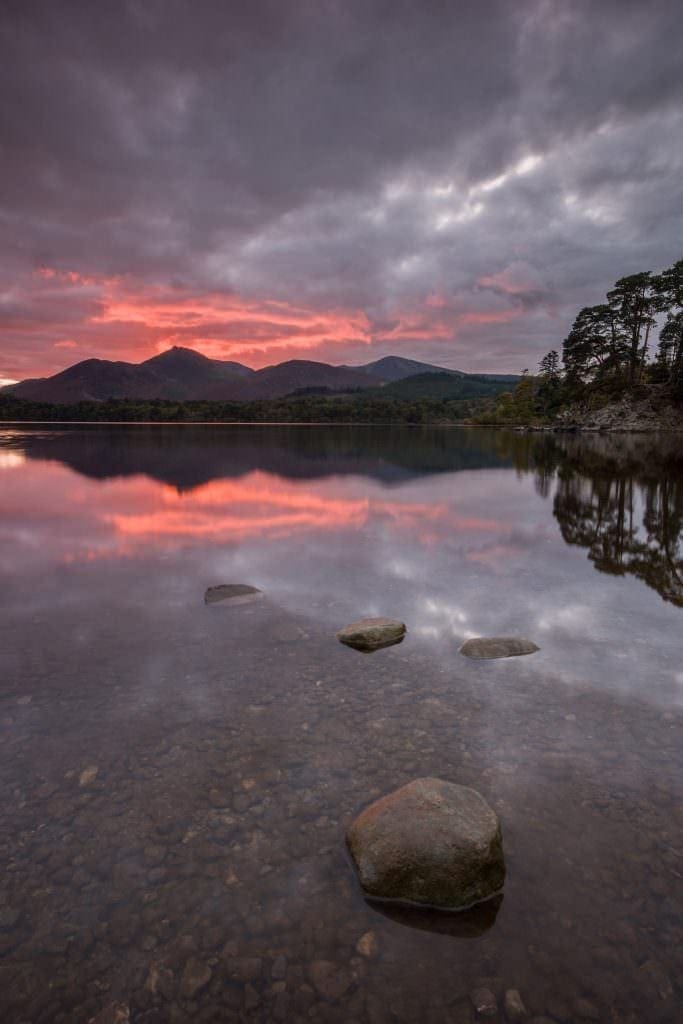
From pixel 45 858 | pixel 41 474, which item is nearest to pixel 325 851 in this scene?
pixel 45 858

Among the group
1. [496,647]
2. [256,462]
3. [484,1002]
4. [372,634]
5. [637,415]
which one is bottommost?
[484,1002]

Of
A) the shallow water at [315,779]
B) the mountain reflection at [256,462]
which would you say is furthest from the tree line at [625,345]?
the shallow water at [315,779]

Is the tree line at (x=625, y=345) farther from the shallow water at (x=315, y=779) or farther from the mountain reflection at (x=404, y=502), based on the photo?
the shallow water at (x=315, y=779)

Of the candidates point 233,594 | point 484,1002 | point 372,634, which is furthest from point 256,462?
point 484,1002

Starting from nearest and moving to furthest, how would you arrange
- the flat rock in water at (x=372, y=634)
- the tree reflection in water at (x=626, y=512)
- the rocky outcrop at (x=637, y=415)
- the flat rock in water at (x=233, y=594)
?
1. the flat rock in water at (x=372, y=634)
2. the flat rock in water at (x=233, y=594)
3. the tree reflection in water at (x=626, y=512)
4. the rocky outcrop at (x=637, y=415)

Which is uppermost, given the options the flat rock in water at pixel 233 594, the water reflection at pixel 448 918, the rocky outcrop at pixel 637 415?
the rocky outcrop at pixel 637 415

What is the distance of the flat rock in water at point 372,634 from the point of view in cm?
1246

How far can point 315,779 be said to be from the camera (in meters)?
7.88

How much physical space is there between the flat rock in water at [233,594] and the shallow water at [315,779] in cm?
59

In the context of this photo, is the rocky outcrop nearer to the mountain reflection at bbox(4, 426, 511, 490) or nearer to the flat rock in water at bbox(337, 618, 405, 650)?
the mountain reflection at bbox(4, 426, 511, 490)

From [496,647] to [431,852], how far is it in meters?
6.69

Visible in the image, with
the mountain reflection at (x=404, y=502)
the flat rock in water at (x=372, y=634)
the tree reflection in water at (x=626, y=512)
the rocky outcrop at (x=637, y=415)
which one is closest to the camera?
the flat rock in water at (x=372, y=634)

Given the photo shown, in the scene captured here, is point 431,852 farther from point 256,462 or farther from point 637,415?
point 637,415

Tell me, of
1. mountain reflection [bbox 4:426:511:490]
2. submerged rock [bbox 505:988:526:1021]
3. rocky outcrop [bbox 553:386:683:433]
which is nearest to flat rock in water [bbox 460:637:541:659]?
submerged rock [bbox 505:988:526:1021]
